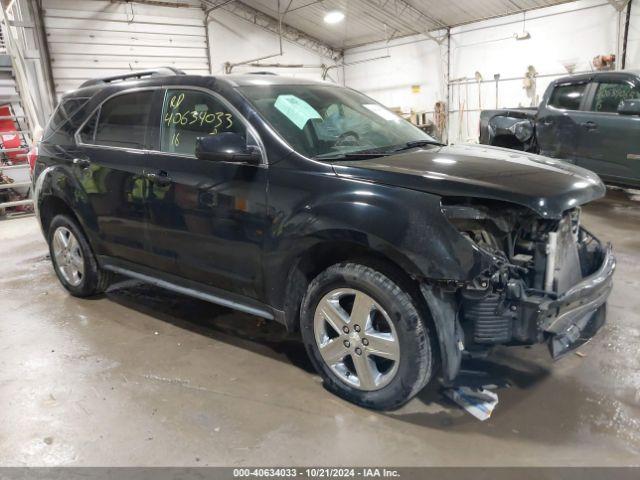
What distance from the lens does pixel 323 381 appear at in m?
2.60

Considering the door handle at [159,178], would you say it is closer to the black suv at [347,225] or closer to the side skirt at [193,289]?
the black suv at [347,225]

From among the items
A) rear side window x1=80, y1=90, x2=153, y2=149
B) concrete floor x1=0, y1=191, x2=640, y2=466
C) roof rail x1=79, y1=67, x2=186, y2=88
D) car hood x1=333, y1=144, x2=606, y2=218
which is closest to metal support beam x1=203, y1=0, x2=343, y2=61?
roof rail x1=79, y1=67, x2=186, y2=88

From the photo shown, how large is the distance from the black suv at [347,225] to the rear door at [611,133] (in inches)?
159

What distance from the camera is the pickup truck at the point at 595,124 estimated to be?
587 cm

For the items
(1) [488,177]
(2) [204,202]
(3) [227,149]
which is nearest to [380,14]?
(2) [204,202]

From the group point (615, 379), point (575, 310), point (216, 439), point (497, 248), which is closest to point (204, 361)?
point (216, 439)

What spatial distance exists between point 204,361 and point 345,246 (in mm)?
1245

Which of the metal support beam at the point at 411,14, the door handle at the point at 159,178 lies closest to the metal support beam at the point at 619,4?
the metal support beam at the point at 411,14

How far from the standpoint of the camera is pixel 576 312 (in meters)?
2.16

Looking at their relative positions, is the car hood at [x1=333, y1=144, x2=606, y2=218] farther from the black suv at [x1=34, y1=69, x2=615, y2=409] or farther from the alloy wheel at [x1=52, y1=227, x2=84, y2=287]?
the alloy wheel at [x1=52, y1=227, x2=84, y2=287]

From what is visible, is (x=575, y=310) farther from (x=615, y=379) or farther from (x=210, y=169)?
(x=210, y=169)

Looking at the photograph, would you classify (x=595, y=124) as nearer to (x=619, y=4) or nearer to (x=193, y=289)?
(x=619, y=4)

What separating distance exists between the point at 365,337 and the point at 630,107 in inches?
202

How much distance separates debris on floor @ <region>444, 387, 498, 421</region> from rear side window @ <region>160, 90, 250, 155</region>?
1716 millimetres
